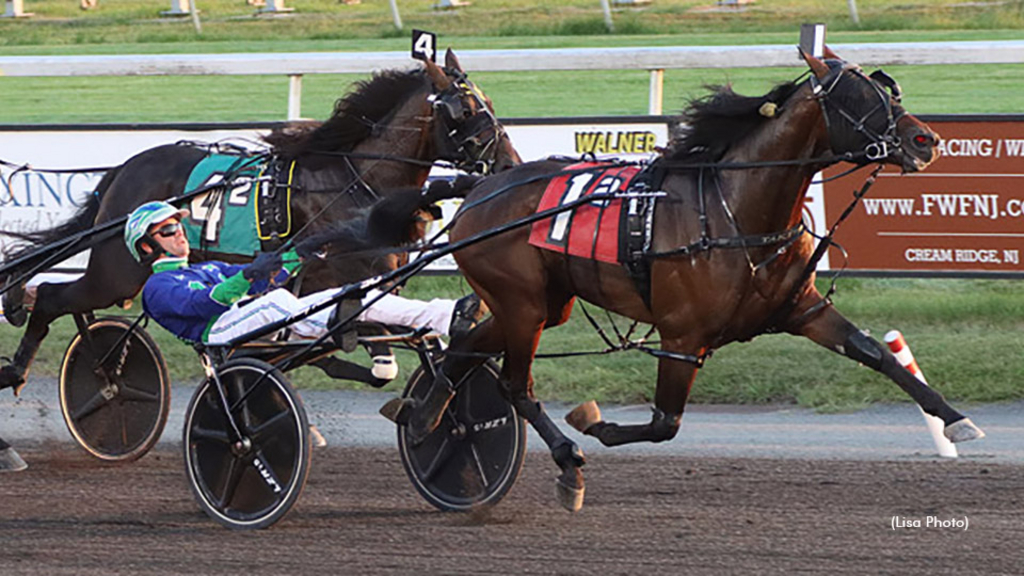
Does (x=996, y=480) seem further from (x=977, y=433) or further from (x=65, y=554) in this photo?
(x=65, y=554)

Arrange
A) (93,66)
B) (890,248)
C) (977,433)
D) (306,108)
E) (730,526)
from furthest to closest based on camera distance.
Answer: (306,108)
(93,66)
(890,248)
(730,526)
(977,433)

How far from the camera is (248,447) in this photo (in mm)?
5996

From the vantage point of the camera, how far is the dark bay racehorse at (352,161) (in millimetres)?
7332

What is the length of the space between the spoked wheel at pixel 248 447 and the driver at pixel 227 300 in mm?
242

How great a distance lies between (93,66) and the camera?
36.3 feet

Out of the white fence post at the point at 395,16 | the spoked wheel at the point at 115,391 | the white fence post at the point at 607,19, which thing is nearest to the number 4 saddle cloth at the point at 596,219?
the spoked wheel at the point at 115,391

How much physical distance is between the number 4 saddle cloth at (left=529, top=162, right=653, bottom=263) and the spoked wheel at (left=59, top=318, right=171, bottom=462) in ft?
7.21

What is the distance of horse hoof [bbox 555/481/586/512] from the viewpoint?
5.98 meters

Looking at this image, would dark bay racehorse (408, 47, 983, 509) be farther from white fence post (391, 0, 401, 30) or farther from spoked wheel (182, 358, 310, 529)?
white fence post (391, 0, 401, 30)

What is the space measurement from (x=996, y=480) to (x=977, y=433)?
1.22 metres

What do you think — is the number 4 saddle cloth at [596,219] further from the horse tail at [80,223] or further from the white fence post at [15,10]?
the white fence post at [15,10]

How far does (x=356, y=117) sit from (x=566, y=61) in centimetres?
292

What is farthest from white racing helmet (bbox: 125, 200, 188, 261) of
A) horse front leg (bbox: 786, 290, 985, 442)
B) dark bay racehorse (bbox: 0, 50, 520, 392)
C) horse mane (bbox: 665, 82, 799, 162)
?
horse front leg (bbox: 786, 290, 985, 442)

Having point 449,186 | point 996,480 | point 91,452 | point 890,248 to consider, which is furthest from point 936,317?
point 91,452
